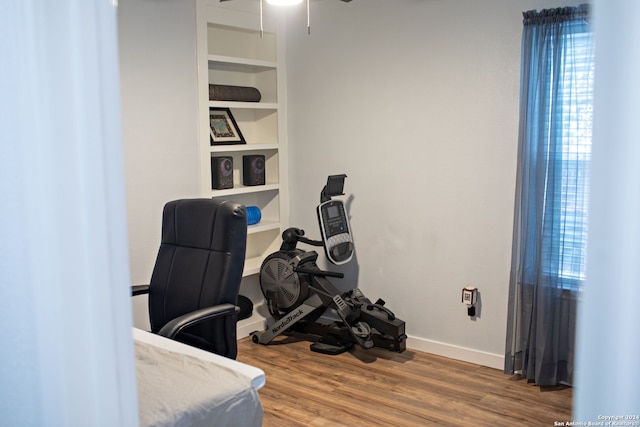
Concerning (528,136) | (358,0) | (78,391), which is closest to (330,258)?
(528,136)

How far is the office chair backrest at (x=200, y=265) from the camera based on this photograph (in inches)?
106

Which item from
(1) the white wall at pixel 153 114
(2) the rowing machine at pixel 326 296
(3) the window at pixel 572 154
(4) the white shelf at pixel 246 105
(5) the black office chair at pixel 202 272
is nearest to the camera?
(5) the black office chair at pixel 202 272

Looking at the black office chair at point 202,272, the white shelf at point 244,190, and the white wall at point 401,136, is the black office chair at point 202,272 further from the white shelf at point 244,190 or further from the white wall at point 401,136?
the white shelf at point 244,190

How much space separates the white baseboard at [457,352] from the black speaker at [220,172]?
162 cm

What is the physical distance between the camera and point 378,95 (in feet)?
14.4

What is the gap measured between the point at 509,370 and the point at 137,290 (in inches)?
87.1

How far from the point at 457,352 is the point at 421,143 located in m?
1.35

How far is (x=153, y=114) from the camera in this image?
3963 millimetres

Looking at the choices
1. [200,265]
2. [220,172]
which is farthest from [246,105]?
[200,265]

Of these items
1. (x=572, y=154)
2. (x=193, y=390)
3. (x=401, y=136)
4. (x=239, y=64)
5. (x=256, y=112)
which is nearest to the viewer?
(x=193, y=390)

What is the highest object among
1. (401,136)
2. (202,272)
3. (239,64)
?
(239,64)

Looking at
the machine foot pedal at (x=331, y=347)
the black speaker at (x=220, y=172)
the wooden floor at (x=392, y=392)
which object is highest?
the black speaker at (x=220, y=172)

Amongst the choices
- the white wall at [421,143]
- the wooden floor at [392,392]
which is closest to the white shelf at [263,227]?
the white wall at [421,143]

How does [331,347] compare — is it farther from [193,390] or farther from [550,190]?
[193,390]
